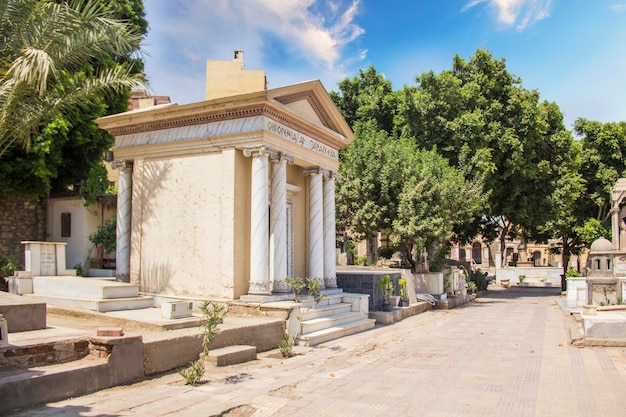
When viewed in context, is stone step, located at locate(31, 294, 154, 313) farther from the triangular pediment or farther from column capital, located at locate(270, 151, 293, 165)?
the triangular pediment

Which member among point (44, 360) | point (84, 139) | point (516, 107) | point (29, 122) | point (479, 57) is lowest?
point (44, 360)

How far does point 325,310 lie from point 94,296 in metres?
5.44

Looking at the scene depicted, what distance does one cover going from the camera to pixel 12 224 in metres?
18.2

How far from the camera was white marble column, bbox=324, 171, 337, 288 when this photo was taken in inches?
601

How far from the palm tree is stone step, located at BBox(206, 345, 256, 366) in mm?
5339

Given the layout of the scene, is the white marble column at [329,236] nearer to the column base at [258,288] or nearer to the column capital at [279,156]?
the column capital at [279,156]

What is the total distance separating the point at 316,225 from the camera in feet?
48.8

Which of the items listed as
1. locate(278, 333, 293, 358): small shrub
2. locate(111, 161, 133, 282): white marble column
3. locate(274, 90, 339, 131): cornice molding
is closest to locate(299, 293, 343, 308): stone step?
locate(278, 333, 293, 358): small shrub

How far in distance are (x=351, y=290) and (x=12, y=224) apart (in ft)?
40.5

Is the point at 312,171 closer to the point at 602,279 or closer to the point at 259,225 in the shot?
the point at 259,225

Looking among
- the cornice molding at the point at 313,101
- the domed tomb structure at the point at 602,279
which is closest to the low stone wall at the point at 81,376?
the cornice molding at the point at 313,101

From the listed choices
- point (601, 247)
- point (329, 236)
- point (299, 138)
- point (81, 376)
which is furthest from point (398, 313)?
point (81, 376)

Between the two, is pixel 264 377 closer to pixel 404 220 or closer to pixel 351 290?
pixel 351 290

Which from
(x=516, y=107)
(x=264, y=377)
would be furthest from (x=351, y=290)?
(x=516, y=107)
